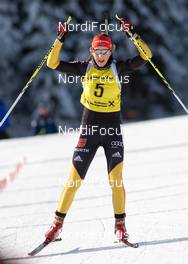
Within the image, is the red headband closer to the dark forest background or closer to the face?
the face

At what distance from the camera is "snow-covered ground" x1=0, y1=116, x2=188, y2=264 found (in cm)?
482

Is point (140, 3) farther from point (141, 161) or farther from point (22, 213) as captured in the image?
point (22, 213)

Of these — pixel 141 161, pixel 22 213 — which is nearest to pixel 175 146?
pixel 141 161

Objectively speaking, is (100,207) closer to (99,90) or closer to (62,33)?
(99,90)

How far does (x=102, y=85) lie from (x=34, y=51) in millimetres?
21999

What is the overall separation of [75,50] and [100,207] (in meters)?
19.9

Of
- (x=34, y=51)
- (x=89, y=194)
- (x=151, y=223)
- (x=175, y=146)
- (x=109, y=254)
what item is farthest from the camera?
(x=34, y=51)

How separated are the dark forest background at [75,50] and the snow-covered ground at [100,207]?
14409 millimetres

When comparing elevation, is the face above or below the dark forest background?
below

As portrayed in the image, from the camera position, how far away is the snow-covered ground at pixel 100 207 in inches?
190

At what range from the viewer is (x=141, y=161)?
966 centimetres

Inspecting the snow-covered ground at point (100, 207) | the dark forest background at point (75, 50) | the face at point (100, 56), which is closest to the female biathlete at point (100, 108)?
the face at point (100, 56)

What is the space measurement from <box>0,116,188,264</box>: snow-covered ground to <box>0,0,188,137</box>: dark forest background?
47.3ft

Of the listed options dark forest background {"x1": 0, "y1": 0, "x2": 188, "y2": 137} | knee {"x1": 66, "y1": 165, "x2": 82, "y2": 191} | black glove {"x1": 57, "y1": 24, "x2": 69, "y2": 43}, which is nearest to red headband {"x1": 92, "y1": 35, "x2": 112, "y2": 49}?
black glove {"x1": 57, "y1": 24, "x2": 69, "y2": 43}
